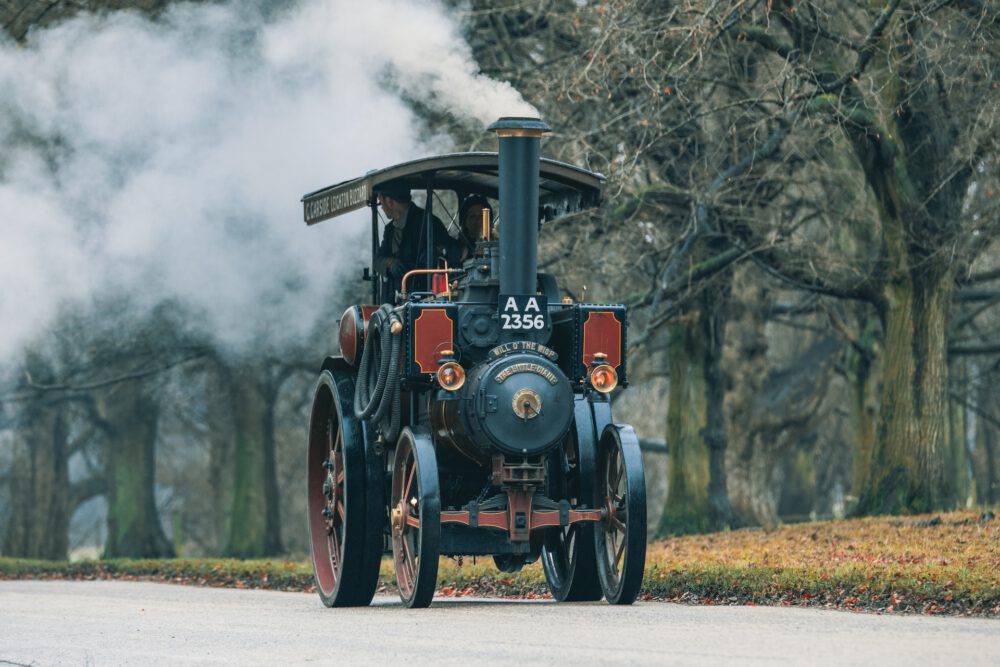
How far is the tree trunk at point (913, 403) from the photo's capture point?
17.4m

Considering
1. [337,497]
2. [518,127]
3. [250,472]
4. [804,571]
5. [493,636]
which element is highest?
[518,127]

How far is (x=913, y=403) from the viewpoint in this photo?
17547 mm

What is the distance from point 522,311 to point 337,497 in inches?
89.1

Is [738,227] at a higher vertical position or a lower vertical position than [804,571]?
higher

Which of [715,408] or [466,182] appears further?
[715,408]

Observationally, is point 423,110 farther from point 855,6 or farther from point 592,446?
point 592,446

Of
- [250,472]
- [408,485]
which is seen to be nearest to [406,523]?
[408,485]

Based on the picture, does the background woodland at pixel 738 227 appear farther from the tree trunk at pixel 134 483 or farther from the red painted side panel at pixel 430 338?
the red painted side panel at pixel 430 338

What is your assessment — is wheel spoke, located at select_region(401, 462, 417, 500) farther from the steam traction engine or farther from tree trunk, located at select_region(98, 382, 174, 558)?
tree trunk, located at select_region(98, 382, 174, 558)

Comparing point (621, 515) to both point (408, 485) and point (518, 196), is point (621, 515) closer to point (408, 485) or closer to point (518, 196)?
point (408, 485)

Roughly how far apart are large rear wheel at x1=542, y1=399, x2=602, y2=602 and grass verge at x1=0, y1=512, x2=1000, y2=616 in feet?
2.55

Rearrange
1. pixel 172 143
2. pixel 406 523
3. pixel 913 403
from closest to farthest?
1. pixel 406 523
2. pixel 913 403
3. pixel 172 143

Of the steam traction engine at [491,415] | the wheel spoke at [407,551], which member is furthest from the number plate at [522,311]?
the wheel spoke at [407,551]

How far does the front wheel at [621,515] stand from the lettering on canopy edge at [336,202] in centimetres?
224
